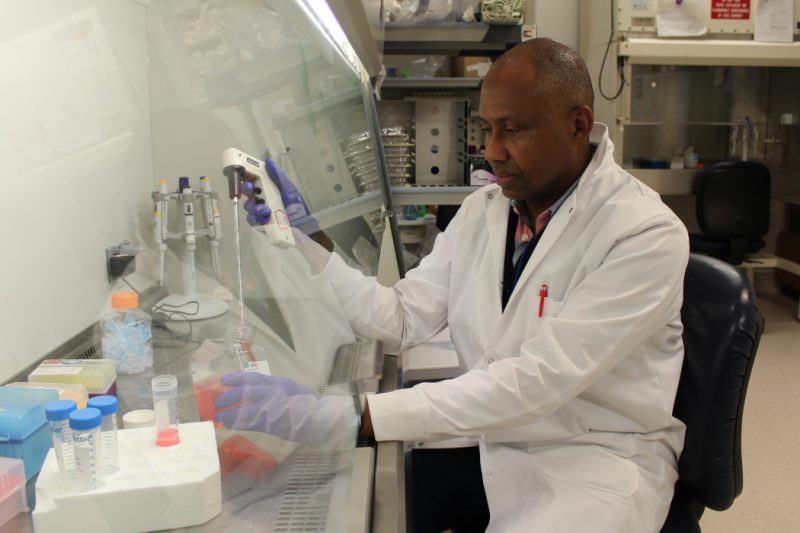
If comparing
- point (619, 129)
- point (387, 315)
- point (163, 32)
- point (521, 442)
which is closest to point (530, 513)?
point (521, 442)

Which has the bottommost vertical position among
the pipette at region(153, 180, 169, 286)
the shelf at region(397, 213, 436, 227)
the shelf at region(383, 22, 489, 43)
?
the shelf at region(397, 213, 436, 227)

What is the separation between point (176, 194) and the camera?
4.47 ft

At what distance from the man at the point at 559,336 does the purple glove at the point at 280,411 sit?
0.30ft

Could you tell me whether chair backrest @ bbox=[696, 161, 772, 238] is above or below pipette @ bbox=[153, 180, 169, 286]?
below

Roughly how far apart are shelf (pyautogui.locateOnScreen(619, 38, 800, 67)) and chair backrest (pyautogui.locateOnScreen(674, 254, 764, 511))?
3.14 meters

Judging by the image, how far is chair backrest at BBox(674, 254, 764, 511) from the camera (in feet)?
3.61


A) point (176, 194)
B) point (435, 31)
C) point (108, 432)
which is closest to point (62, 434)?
point (108, 432)

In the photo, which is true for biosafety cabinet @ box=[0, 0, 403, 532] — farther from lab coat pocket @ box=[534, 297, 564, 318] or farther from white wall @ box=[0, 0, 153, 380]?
lab coat pocket @ box=[534, 297, 564, 318]

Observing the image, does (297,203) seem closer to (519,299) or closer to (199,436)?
(519,299)

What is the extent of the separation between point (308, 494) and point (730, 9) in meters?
4.34

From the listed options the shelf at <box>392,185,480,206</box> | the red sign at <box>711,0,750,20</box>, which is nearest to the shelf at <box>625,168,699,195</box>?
the red sign at <box>711,0,750,20</box>

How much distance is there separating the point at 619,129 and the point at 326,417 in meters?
3.67

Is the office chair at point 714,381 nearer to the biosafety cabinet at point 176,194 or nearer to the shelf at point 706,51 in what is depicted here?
the biosafety cabinet at point 176,194

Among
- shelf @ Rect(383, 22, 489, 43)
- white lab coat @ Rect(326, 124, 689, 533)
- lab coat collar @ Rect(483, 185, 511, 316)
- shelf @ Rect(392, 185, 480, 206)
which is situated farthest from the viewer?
shelf @ Rect(383, 22, 489, 43)
